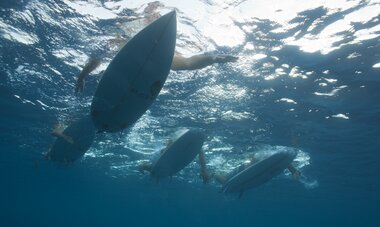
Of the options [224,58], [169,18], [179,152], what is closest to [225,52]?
[179,152]

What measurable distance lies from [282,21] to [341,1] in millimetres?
1765

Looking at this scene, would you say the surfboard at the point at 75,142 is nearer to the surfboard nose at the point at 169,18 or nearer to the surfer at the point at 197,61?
the surfer at the point at 197,61

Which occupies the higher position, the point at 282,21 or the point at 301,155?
the point at 282,21

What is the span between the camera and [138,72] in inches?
160

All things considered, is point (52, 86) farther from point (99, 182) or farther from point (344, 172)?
point (99, 182)

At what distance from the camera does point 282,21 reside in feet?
31.4

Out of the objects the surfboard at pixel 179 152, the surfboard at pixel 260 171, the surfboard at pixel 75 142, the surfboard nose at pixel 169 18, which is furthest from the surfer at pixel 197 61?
the surfboard at pixel 260 171

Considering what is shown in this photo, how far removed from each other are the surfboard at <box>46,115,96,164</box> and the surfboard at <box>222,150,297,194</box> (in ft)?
14.4

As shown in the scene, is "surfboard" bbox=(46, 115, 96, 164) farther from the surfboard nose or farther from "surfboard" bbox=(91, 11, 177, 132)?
the surfboard nose

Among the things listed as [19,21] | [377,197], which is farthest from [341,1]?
[377,197]

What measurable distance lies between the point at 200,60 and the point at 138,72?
1.17 meters

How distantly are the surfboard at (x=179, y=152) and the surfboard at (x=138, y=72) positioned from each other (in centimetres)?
166

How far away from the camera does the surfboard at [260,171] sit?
24.2 feet

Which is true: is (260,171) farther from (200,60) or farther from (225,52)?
(225,52)
